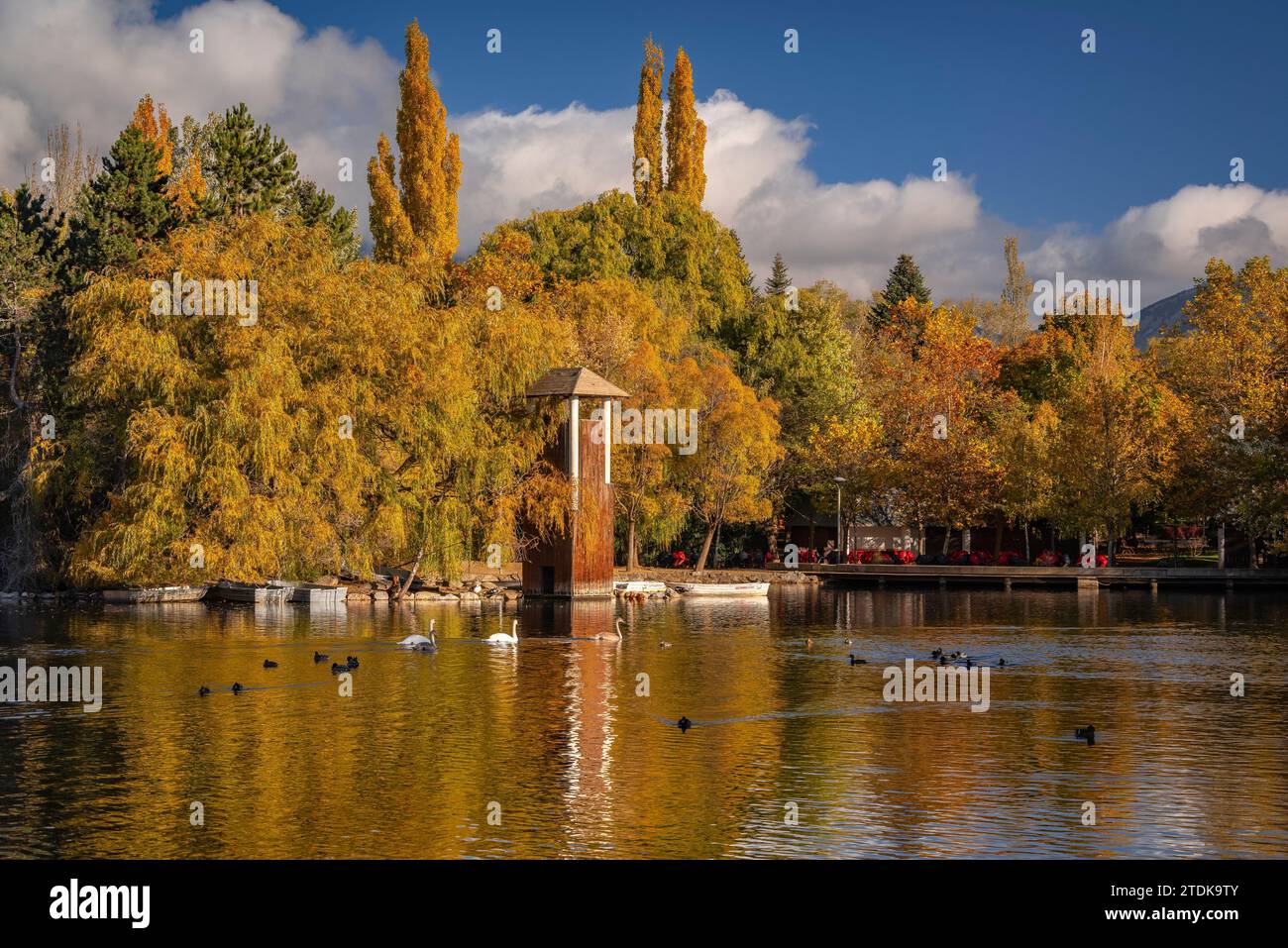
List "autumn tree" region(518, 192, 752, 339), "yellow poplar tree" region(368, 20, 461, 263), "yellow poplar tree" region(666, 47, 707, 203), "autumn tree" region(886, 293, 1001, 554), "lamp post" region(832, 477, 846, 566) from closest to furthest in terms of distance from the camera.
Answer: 1. "lamp post" region(832, 477, 846, 566)
2. "autumn tree" region(886, 293, 1001, 554)
3. "autumn tree" region(518, 192, 752, 339)
4. "yellow poplar tree" region(368, 20, 461, 263)
5. "yellow poplar tree" region(666, 47, 707, 203)

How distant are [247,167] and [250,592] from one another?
70.4 feet

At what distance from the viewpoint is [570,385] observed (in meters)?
59.2

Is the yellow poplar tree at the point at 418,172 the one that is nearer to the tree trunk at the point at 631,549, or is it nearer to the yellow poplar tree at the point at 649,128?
the yellow poplar tree at the point at 649,128

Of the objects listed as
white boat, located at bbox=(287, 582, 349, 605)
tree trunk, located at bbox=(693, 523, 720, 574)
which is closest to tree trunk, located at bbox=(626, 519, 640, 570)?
tree trunk, located at bbox=(693, 523, 720, 574)

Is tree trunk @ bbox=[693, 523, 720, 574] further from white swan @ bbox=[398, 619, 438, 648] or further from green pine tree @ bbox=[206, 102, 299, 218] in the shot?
white swan @ bbox=[398, 619, 438, 648]

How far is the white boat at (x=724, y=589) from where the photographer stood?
69.1 meters

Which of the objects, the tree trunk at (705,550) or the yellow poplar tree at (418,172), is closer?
the tree trunk at (705,550)

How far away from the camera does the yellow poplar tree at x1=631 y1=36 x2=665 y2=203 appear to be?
102438mm

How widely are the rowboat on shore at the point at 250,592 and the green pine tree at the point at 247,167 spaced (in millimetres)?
18027

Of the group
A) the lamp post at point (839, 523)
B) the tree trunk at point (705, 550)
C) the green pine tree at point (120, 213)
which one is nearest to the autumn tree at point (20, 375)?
the green pine tree at point (120, 213)

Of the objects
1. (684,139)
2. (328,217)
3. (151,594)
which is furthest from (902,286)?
(151,594)

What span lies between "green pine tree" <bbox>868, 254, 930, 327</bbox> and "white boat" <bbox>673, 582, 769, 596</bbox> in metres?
58.0
